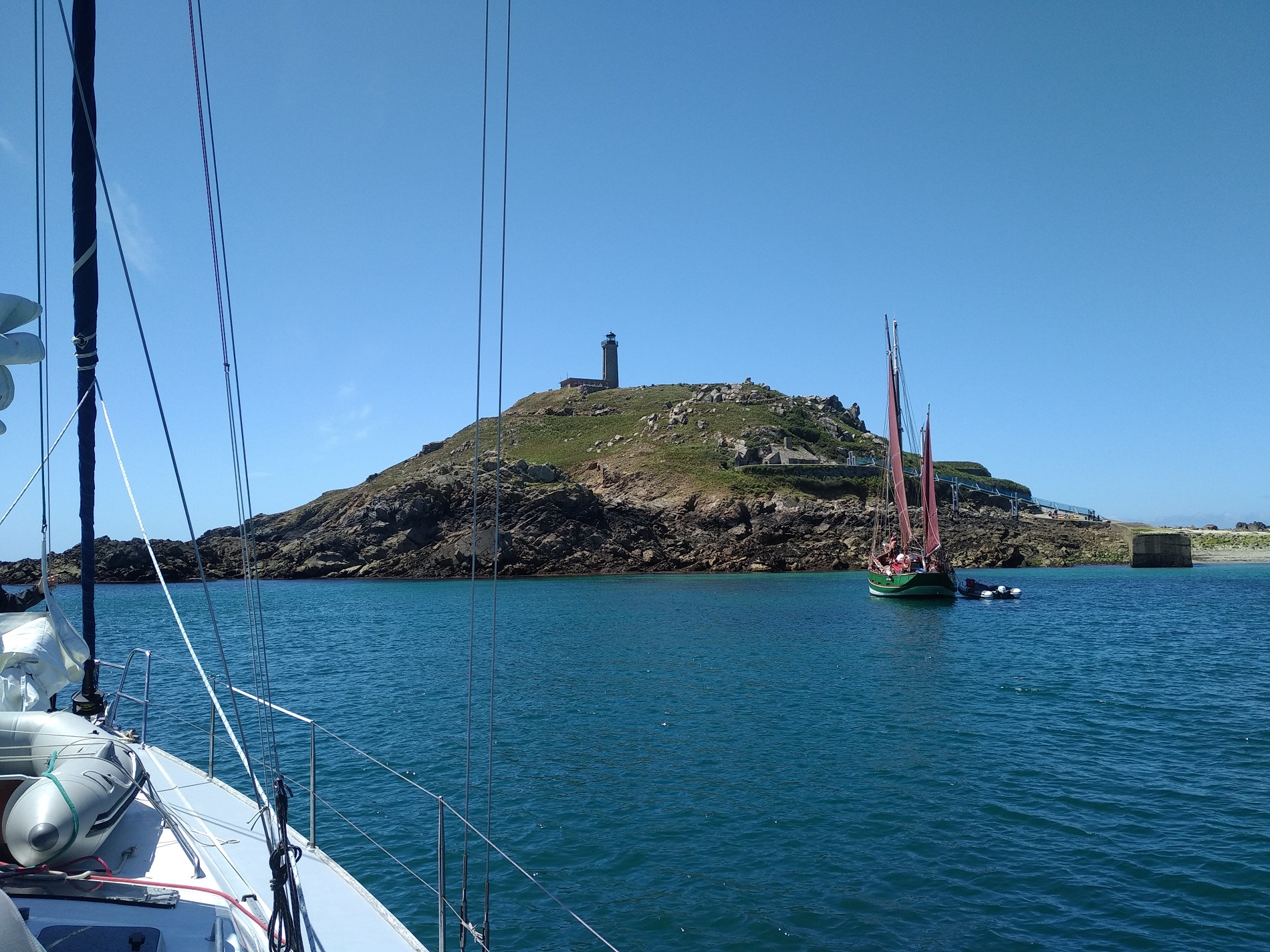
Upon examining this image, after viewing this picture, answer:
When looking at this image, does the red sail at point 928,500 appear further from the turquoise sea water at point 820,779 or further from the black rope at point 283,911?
the black rope at point 283,911

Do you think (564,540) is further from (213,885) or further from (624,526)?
(213,885)

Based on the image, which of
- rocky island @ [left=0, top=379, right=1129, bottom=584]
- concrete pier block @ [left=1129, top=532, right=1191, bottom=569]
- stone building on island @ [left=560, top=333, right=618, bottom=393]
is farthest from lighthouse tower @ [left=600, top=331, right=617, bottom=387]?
concrete pier block @ [left=1129, top=532, right=1191, bottom=569]

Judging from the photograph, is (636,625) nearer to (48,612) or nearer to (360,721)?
(360,721)

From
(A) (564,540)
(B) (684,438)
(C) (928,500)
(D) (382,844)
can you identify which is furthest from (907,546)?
(B) (684,438)

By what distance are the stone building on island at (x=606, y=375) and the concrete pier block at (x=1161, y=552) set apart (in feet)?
365

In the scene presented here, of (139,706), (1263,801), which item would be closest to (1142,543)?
(1263,801)

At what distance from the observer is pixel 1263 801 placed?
48.5ft

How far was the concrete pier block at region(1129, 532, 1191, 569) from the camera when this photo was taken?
9569cm

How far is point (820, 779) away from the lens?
16.4 meters

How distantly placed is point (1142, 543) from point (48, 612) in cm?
10894

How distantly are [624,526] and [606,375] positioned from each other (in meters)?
99.3

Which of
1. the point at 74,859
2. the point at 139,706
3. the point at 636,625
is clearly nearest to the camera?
the point at 74,859

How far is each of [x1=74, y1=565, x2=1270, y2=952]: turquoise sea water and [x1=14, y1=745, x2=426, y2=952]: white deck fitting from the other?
3.20 m

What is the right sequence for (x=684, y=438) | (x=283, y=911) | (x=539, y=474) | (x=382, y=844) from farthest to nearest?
(x=684, y=438), (x=539, y=474), (x=382, y=844), (x=283, y=911)
